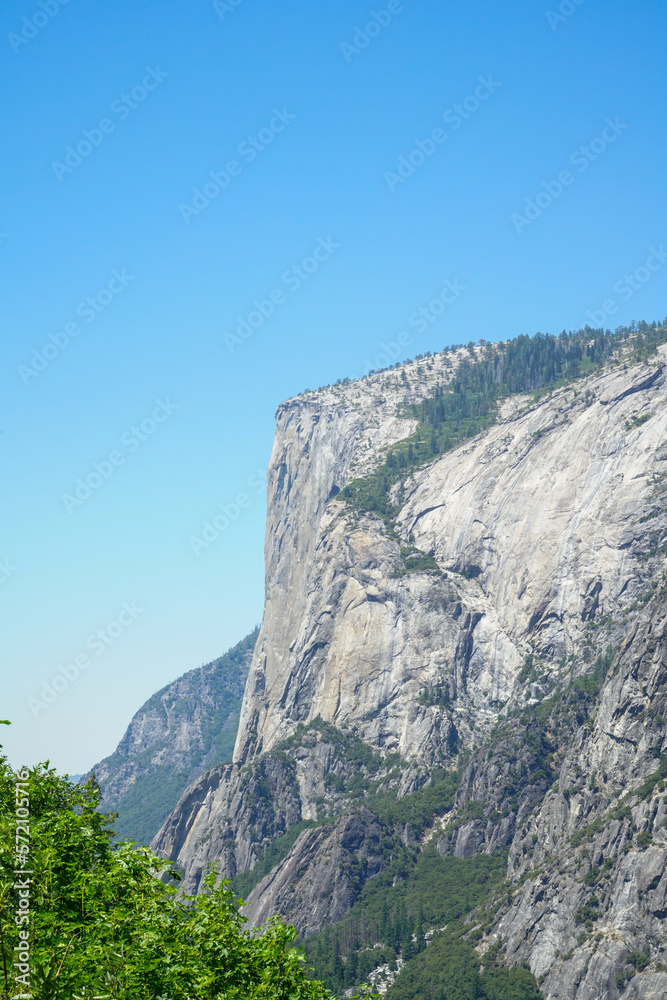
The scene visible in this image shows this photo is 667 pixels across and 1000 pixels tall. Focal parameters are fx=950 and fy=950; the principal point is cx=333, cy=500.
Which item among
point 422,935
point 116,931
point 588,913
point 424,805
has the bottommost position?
point 588,913

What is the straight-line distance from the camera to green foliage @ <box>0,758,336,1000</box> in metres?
25.5

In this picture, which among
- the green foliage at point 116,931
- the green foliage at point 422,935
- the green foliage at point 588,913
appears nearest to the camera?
the green foliage at point 116,931

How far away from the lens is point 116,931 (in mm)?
28656

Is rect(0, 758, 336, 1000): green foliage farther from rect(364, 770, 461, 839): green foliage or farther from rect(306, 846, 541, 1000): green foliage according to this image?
rect(364, 770, 461, 839): green foliage

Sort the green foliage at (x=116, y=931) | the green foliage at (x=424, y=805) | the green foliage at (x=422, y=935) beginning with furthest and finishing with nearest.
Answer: the green foliage at (x=424, y=805) < the green foliage at (x=422, y=935) < the green foliage at (x=116, y=931)

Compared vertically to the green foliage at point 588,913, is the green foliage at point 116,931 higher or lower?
higher

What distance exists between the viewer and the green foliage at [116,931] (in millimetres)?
25516

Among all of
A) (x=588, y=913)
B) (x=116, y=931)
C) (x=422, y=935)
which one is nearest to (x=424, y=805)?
(x=422, y=935)

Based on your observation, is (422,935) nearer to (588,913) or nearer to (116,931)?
(588,913)

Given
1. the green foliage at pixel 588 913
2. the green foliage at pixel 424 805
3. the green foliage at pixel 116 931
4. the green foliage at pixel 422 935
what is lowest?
the green foliage at pixel 588 913

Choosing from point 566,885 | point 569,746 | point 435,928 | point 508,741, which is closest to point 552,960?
point 566,885

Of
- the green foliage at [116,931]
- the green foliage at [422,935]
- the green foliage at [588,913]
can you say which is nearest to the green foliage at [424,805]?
the green foliage at [422,935]

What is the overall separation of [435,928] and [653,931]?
1815 inches

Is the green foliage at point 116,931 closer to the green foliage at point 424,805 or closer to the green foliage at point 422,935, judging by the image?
the green foliage at point 422,935
